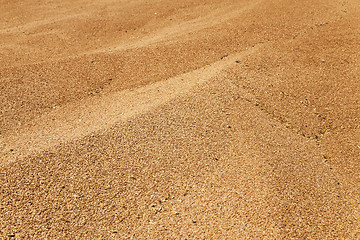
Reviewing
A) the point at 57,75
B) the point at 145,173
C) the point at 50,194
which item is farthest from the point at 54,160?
the point at 57,75

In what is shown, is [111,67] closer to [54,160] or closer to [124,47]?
[124,47]

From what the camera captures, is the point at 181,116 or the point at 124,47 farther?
the point at 124,47

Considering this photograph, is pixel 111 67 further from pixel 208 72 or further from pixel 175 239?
pixel 175 239

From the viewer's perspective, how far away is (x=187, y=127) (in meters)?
2.59

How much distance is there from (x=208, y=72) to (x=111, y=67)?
114 centimetres

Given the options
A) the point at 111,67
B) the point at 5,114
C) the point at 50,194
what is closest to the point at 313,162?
the point at 50,194

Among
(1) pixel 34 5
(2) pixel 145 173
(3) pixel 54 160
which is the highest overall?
(1) pixel 34 5

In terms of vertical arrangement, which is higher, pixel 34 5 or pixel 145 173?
pixel 34 5

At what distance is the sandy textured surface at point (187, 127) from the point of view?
197cm

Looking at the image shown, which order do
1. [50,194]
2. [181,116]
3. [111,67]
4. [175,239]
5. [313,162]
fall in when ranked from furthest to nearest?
[111,67] < [181,116] < [313,162] < [50,194] < [175,239]

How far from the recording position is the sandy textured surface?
197 centimetres

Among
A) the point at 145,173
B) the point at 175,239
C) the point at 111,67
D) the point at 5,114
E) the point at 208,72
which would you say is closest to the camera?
the point at 175,239

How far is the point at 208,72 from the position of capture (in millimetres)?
3355

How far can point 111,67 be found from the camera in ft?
11.9
